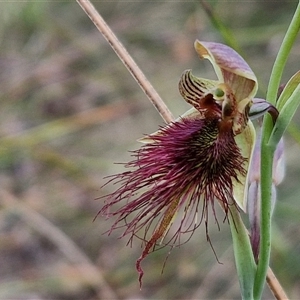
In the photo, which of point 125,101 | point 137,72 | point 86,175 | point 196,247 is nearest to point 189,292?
point 196,247

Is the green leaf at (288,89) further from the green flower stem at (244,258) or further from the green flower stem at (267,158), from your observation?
the green flower stem at (244,258)

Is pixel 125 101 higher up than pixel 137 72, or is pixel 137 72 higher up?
pixel 125 101

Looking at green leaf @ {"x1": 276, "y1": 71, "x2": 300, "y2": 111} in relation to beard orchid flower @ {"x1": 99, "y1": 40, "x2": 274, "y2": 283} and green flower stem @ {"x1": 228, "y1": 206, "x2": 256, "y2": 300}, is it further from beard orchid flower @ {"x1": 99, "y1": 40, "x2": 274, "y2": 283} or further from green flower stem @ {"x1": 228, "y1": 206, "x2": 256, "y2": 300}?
green flower stem @ {"x1": 228, "y1": 206, "x2": 256, "y2": 300}

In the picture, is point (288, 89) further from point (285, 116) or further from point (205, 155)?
point (205, 155)

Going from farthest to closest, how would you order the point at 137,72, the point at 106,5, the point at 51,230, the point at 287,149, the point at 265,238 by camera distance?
the point at 106,5 → the point at 287,149 → the point at 51,230 → the point at 137,72 → the point at 265,238

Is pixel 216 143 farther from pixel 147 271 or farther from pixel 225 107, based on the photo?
pixel 147 271

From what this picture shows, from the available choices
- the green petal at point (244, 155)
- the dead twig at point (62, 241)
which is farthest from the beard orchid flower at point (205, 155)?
the dead twig at point (62, 241)
